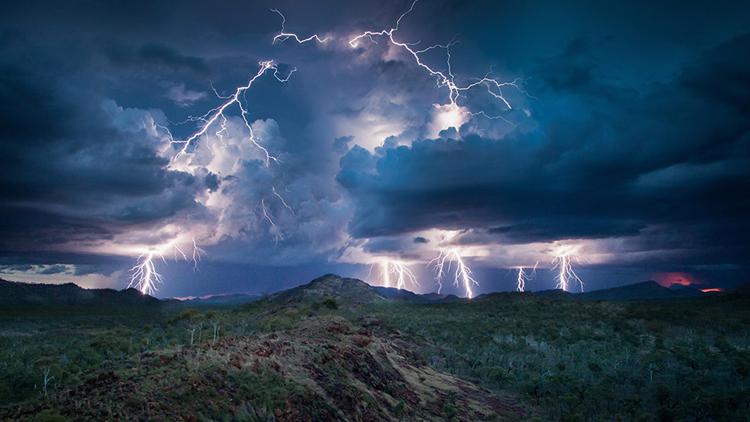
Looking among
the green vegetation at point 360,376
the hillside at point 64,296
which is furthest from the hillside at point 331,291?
the green vegetation at point 360,376

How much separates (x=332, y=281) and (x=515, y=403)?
125200 millimetres

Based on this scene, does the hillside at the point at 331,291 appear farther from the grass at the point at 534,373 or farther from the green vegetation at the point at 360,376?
the green vegetation at the point at 360,376

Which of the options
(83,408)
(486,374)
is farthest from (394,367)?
(83,408)

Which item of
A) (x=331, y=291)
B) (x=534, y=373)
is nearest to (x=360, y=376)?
(x=534, y=373)

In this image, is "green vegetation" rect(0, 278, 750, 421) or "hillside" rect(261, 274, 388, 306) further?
"hillside" rect(261, 274, 388, 306)

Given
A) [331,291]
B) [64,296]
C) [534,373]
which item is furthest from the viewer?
[64,296]

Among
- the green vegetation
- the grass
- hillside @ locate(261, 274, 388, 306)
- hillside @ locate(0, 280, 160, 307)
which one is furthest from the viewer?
hillside @ locate(0, 280, 160, 307)

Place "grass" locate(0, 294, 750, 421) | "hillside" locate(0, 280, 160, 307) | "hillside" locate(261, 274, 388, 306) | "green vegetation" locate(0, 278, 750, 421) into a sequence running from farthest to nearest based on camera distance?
"hillside" locate(0, 280, 160, 307) → "hillside" locate(261, 274, 388, 306) → "grass" locate(0, 294, 750, 421) → "green vegetation" locate(0, 278, 750, 421)

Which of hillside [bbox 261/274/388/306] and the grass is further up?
hillside [bbox 261/274/388/306]

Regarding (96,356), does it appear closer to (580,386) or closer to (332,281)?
(580,386)

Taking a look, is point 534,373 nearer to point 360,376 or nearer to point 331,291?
point 360,376

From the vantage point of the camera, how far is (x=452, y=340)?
35625mm

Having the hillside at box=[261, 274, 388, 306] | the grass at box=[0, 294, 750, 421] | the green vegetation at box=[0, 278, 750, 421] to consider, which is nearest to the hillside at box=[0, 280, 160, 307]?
the hillside at box=[261, 274, 388, 306]

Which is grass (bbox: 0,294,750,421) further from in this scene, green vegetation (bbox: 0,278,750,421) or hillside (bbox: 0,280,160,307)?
hillside (bbox: 0,280,160,307)
